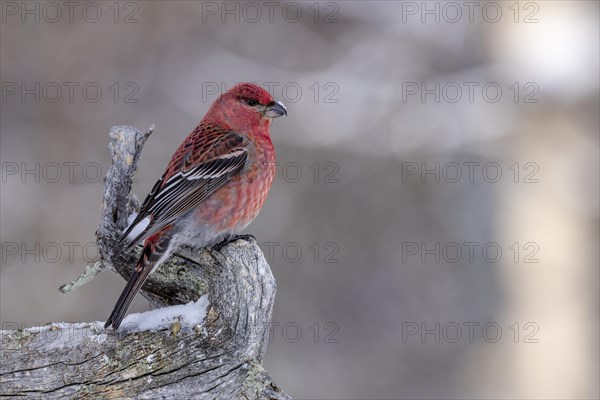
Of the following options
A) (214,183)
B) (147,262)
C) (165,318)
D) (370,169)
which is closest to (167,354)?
(165,318)

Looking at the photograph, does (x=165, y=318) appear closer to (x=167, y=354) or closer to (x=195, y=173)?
(x=167, y=354)

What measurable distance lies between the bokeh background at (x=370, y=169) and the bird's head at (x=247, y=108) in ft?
13.3

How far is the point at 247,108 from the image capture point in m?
5.27

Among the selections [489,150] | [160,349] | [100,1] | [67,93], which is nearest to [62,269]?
[67,93]

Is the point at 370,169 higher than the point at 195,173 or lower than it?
higher

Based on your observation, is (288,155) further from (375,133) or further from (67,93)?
(67,93)

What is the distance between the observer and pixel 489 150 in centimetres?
944

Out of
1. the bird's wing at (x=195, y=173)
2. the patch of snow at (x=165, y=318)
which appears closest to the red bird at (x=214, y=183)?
the bird's wing at (x=195, y=173)

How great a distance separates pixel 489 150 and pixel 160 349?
630 cm

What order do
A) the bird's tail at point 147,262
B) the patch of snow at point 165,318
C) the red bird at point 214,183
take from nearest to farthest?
the patch of snow at point 165,318, the bird's tail at point 147,262, the red bird at point 214,183

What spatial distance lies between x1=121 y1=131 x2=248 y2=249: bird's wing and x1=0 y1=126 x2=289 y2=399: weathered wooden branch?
23.7 inches

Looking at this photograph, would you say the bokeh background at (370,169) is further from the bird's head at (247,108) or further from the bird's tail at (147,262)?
the bird's tail at (147,262)

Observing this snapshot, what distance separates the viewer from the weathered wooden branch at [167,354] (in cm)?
382

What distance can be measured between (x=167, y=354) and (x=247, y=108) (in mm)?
1895
